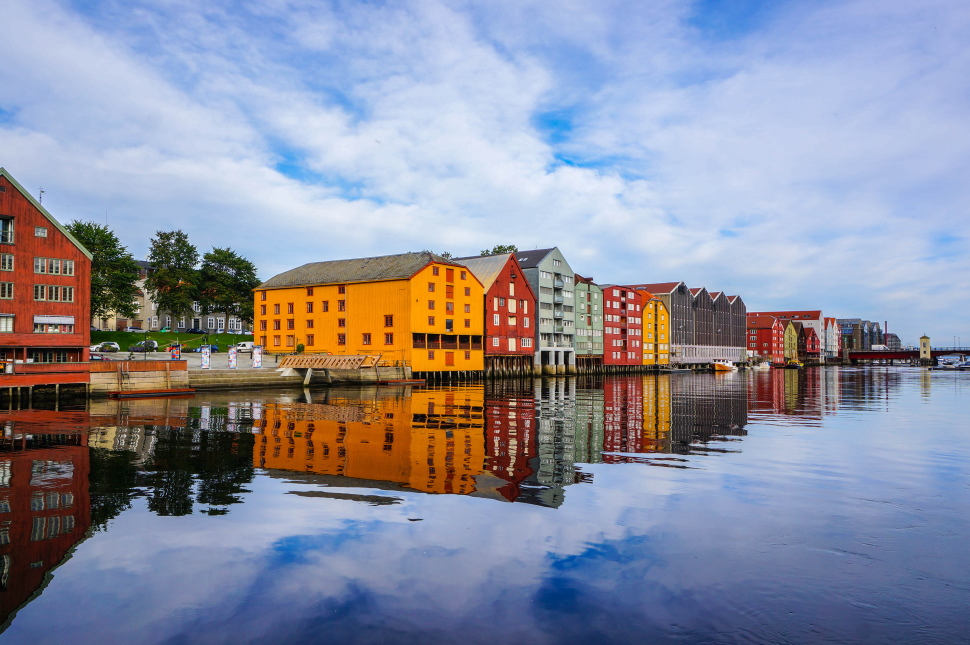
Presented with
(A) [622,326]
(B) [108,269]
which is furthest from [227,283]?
(A) [622,326]

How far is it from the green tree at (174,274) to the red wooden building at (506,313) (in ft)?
150

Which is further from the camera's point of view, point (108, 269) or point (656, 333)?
point (656, 333)

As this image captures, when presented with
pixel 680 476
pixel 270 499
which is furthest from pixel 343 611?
pixel 680 476

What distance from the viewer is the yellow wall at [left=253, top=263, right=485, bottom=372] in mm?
73812

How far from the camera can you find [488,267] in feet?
302

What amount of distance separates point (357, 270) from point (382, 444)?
2380 inches

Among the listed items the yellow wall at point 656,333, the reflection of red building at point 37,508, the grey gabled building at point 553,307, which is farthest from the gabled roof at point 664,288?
the reflection of red building at point 37,508

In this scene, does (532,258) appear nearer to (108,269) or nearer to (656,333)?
(656,333)

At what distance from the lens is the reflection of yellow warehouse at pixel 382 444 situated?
17297mm

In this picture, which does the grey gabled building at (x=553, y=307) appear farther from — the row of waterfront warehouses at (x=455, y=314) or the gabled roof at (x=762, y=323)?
the gabled roof at (x=762, y=323)

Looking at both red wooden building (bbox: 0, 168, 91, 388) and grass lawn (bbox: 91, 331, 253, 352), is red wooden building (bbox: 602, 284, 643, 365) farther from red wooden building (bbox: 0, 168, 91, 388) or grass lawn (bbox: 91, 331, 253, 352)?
red wooden building (bbox: 0, 168, 91, 388)

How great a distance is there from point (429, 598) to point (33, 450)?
1886 centimetres

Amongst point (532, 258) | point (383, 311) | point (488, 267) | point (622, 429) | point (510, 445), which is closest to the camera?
point (510, 445)

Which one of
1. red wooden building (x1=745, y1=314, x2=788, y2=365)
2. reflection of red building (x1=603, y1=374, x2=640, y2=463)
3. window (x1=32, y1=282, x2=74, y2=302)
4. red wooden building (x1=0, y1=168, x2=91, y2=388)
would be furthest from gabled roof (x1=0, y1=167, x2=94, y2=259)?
red wooden building (x1=745, y1=314, x2=788, y2=365)
